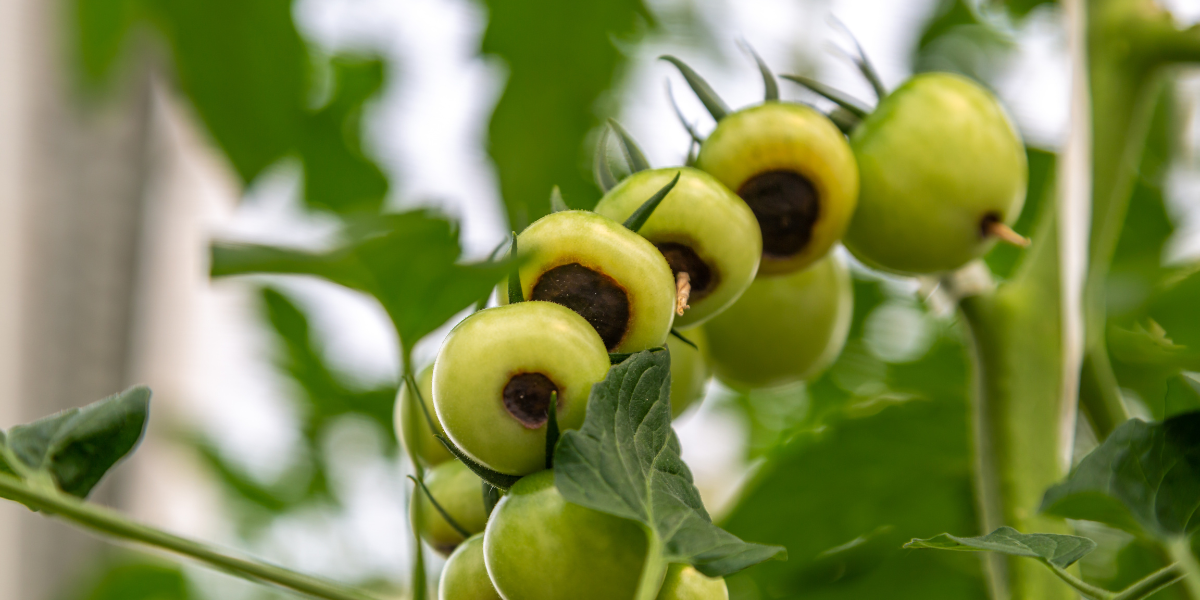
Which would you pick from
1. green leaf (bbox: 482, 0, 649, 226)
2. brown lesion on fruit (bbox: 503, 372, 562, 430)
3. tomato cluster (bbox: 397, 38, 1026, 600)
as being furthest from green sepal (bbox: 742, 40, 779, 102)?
green leaf (bbox: 482, 0, 649, 226)

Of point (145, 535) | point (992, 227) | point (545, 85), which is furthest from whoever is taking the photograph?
point (545, 85)

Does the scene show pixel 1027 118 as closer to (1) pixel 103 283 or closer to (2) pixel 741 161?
(2) pixel 741 161

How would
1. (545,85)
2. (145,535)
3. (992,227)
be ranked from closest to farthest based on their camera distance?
1. (145,535)
2. (992,227)
3. (545,85)

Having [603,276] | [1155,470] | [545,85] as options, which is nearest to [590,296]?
[603,276]

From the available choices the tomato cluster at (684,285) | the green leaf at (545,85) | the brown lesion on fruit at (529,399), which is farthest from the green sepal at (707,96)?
the green leaf at (545,85)

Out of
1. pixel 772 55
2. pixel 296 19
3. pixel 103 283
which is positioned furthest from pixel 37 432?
pixel 103 283

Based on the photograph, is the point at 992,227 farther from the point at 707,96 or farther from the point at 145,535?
the point at 145,535

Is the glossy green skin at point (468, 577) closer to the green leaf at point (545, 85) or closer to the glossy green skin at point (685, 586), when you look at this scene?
the glossy green skin at point (685, 586)
